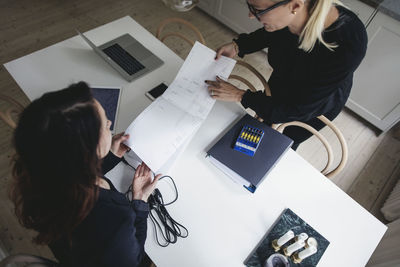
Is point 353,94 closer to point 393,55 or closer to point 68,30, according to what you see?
point 393,55

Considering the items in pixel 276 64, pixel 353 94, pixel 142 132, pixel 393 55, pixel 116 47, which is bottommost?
pixel 142 132

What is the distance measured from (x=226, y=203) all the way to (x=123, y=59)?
0.95m

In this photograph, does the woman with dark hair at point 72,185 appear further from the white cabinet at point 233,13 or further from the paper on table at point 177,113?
the white cabinet at point 233,13

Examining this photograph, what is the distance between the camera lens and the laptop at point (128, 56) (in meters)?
1.31

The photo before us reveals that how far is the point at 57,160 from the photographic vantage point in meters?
0.60

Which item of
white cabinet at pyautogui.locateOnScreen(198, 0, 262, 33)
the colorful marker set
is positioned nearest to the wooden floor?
white cabinet at pyautogui.locateOnScreen(198, 0, 262, 33)

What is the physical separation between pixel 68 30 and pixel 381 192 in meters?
3.37

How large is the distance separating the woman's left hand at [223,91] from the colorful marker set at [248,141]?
0.18 metres

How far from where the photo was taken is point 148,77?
134cm

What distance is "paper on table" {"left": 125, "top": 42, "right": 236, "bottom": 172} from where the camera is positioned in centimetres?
99

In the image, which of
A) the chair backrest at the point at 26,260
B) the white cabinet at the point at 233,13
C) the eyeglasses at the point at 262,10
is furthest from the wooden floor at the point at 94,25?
the eyeglasses at the point at 262,10

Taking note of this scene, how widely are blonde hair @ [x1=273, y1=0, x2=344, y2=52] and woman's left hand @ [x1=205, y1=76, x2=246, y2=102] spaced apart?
1.09 feet

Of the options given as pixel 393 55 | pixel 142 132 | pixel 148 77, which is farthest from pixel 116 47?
pixel 393 55

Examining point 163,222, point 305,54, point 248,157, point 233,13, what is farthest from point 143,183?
point 233,13
